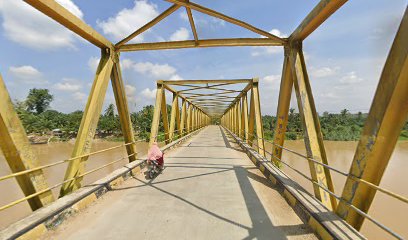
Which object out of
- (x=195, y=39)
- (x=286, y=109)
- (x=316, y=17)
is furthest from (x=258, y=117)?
(x=316, y=17)

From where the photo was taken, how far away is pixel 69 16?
4188 mm

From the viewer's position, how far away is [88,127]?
187 inches

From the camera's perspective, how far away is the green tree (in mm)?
81762

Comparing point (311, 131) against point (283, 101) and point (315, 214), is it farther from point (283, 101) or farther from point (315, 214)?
point (283, 101)

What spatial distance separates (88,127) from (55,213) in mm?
1993

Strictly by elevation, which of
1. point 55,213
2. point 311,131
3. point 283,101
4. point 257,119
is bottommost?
point 55,213

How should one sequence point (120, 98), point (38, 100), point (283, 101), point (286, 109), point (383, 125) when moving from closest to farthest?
1. point (383, 125)
2. point (283, 101)
3. point (286, 109)
4. point (120, 98)
5. point (38, 100)

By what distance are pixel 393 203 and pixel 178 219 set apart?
12.2m

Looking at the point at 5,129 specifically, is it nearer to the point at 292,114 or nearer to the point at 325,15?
the point at 325,15

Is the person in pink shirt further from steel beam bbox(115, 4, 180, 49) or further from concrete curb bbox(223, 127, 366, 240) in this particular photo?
concrete curb bbox(223, 127, 366, 240)

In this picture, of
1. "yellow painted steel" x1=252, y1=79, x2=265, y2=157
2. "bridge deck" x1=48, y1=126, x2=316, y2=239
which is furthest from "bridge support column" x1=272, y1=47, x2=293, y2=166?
"yellow painted steel" x1=252, y1=79, x2=265, y2=157

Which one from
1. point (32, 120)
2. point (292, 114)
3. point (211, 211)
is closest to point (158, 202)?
point (211, 211)

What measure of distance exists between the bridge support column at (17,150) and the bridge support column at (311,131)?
4975 millimetres

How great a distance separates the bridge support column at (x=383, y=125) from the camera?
7.40 ft
